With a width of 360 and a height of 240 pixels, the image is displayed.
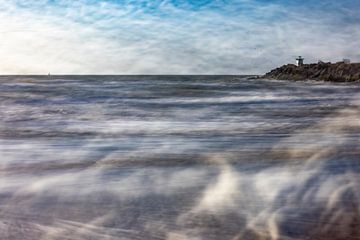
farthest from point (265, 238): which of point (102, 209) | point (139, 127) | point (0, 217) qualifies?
point (139, 127)

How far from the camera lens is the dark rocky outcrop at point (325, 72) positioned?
5103cm

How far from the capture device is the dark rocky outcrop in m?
51.0

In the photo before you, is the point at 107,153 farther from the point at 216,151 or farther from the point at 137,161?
the point at 216,151

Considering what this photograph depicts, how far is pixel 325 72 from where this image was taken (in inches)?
2312

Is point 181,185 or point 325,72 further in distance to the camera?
point 325,72

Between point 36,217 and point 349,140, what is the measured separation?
4.96 metres

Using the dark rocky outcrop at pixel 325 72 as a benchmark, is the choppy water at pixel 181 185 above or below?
below

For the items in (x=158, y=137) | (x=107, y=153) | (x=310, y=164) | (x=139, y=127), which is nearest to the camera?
(x=310, y=164)

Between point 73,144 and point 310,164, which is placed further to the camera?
point 73,144

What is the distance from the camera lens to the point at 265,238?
9.25 ft

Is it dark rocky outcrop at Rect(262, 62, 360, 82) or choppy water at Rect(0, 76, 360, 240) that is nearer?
choppy water at Rect(0, 76, 360, 240)

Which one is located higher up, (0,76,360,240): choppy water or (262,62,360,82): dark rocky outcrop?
(262,62,360,82): dark rocky outcrop

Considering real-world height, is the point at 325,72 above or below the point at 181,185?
above

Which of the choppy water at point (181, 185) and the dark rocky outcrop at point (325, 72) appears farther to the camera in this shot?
the dark rocky outcrop at point (325, 72)
